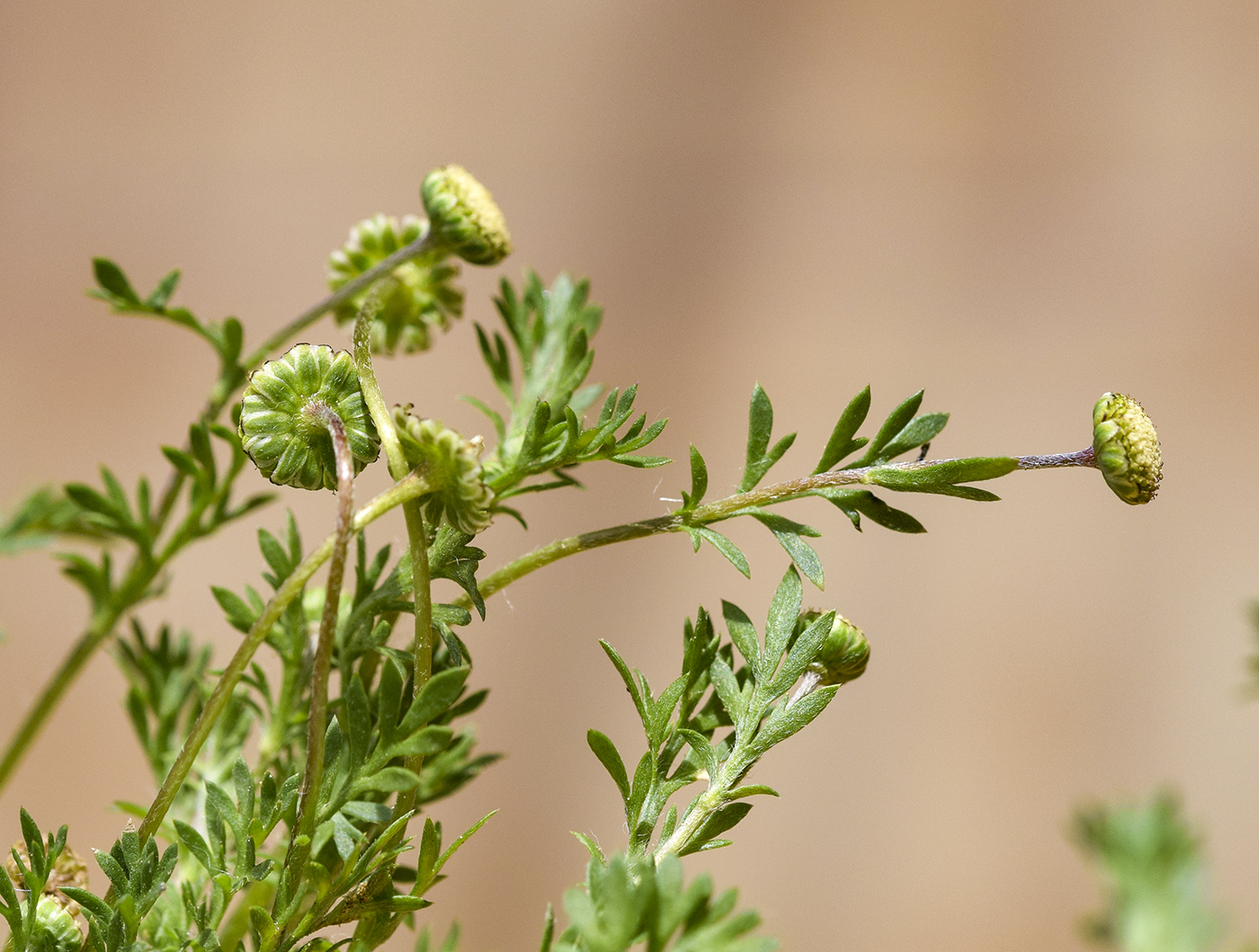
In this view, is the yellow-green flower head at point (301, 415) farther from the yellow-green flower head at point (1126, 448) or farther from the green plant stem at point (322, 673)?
the yellow-green flower head at point (1126, 448)

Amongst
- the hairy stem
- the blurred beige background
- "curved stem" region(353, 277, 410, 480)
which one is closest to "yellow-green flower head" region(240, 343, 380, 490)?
"curved stem" region(353, 277, 410, 480)

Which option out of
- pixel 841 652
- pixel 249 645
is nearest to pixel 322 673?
pixel 249 645

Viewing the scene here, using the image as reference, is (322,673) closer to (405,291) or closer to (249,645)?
(249,645)

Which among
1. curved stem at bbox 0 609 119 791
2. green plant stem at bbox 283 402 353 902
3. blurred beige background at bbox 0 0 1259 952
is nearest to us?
green plant stem at bbox 283 402 353 902

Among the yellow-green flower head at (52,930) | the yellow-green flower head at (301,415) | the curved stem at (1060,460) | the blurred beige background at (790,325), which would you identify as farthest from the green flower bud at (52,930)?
the blurred beige background at (790,325)

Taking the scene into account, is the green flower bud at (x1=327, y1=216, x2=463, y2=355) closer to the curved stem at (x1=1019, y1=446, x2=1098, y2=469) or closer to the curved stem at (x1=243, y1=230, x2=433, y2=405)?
the curved stem at (x1=243, y1=230, x2=433, y2=405)
